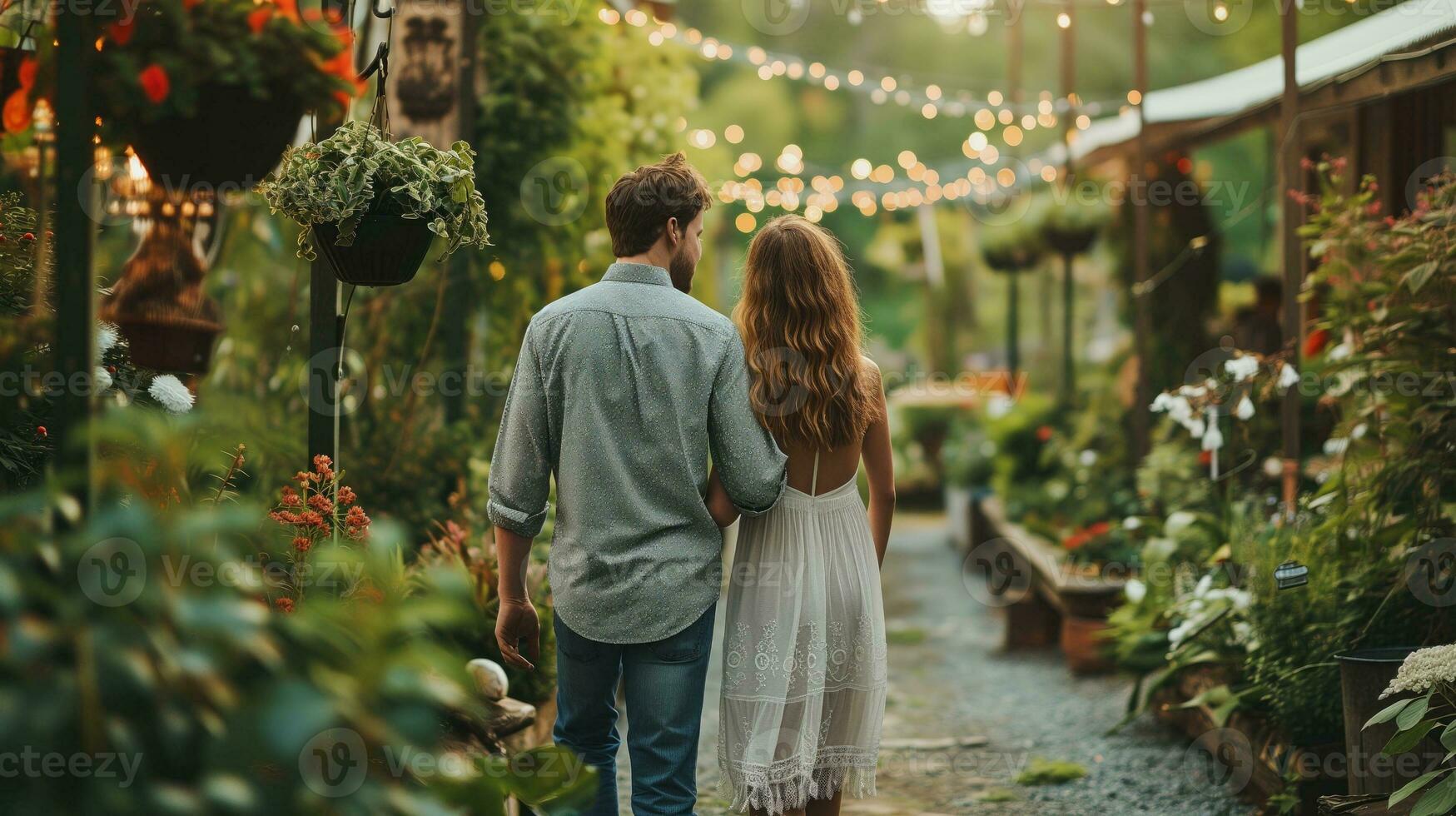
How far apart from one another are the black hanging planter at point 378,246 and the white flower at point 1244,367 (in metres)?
3.25

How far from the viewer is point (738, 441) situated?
272cm

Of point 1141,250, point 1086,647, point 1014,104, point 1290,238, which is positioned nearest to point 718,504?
point 1290,238

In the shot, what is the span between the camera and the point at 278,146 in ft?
8.23

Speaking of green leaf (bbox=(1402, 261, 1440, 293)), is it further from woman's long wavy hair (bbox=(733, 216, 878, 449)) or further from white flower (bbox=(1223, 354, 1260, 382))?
woman's long wavy hair (bbox=(733, 216, 878, 449))

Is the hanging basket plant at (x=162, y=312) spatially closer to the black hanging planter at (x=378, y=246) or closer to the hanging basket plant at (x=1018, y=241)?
the black hanging planter at (x=378, y=246)

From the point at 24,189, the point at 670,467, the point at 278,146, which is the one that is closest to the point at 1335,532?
the point at 670,467

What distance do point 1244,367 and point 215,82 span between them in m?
3.94

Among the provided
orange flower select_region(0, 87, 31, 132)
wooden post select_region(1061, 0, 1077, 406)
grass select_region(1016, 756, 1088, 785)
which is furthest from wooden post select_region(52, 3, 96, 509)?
wooden post select_region(1061, 0, 1077, 406)

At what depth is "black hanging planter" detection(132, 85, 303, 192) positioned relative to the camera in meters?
2.29

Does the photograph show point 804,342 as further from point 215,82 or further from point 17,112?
point 17,112

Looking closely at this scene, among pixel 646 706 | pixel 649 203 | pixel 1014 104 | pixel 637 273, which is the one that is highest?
pixel 1014 104

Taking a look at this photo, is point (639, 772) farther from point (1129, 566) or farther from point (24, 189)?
point (1129, 566)

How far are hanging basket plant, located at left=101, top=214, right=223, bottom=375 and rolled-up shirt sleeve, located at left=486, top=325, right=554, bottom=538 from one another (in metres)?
1.65

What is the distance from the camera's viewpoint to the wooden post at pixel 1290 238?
4.70 meters
